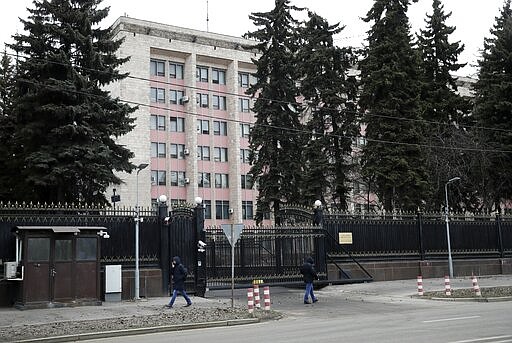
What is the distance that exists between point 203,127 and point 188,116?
2.73m

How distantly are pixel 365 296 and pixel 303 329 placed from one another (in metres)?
10.5

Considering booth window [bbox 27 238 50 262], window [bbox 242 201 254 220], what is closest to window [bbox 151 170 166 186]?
window [bbox 242 201 254 220]

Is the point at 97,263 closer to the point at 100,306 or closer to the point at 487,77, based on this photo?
the point at 100,306

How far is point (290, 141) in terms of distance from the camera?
41562mm

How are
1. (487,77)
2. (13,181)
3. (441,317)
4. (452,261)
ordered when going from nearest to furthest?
(441,317), (452,261), (13,181), (487,77)

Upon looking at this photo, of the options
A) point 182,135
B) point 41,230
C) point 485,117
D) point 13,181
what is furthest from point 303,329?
point 182,135

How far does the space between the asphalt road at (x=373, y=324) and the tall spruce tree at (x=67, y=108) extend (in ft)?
44.2

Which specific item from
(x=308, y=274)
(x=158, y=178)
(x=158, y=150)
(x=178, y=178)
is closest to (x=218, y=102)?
(x=158, y=150)

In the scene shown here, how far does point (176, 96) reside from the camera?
7156cm

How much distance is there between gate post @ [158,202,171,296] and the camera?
23469mm

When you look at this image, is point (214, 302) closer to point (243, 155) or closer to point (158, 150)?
point (158, 150)

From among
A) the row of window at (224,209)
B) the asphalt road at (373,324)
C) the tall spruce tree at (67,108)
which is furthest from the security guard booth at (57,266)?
the row of window at (224,209)

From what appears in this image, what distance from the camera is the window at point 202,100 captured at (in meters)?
72.6

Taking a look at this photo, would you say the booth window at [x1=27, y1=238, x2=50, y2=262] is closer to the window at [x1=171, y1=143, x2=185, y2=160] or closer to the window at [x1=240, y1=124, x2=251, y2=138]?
the window at [x1=171, y1=143, x2=185, y2=160]
